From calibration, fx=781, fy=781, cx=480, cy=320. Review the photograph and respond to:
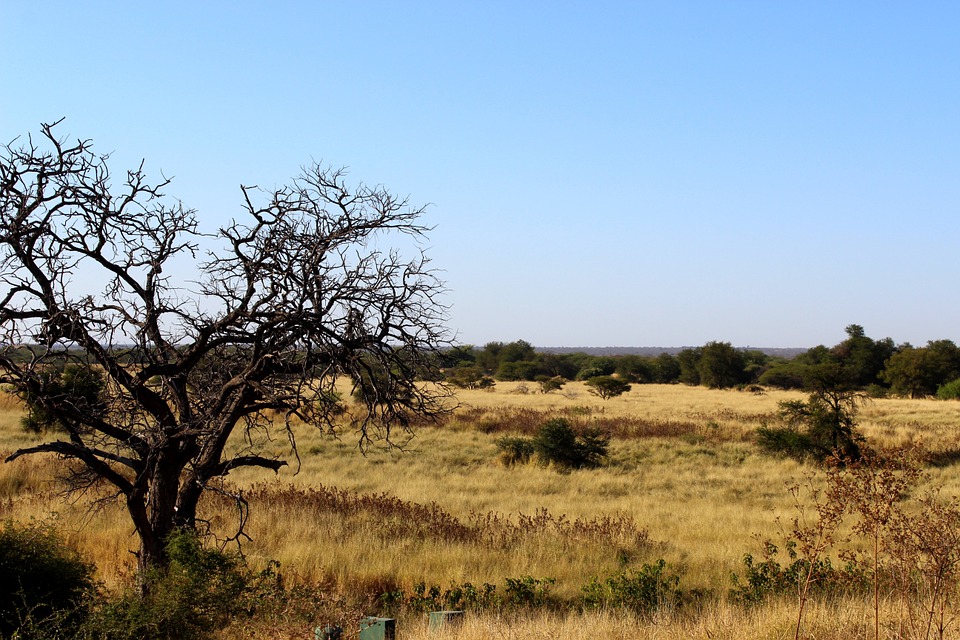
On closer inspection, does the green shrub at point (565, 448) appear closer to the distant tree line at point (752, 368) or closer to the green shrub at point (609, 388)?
the distant tree line at point (752, 368)

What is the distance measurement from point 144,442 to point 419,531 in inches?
223

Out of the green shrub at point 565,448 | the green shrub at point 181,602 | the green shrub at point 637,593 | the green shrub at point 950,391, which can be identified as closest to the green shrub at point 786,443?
the green shrub at point 565,448

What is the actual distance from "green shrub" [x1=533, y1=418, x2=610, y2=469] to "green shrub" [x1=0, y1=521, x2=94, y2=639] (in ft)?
54.1

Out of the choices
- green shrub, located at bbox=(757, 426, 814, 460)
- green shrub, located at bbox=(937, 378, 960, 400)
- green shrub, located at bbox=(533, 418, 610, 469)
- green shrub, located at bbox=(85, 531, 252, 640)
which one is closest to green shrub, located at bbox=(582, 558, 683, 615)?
green shrub, located at bbox=(85, 531, 252, 640)

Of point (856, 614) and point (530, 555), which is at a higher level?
point (856, 614)

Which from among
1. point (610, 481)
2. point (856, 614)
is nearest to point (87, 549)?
point (856, 614)

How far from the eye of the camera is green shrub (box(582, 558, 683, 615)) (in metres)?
8.17

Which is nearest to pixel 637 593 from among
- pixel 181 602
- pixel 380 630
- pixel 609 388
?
pixel 380 630

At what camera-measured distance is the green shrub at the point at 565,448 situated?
2281 centimetres

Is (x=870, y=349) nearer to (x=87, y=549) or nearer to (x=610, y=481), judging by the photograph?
(x=610, y=481)

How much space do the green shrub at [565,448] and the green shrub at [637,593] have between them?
1352cm

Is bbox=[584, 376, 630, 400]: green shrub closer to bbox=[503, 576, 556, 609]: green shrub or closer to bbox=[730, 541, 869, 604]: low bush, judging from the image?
bbox=[730, 541, 869, 604]: low bush

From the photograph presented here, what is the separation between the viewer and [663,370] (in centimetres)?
8238

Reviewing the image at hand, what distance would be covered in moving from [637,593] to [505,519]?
5.94m
